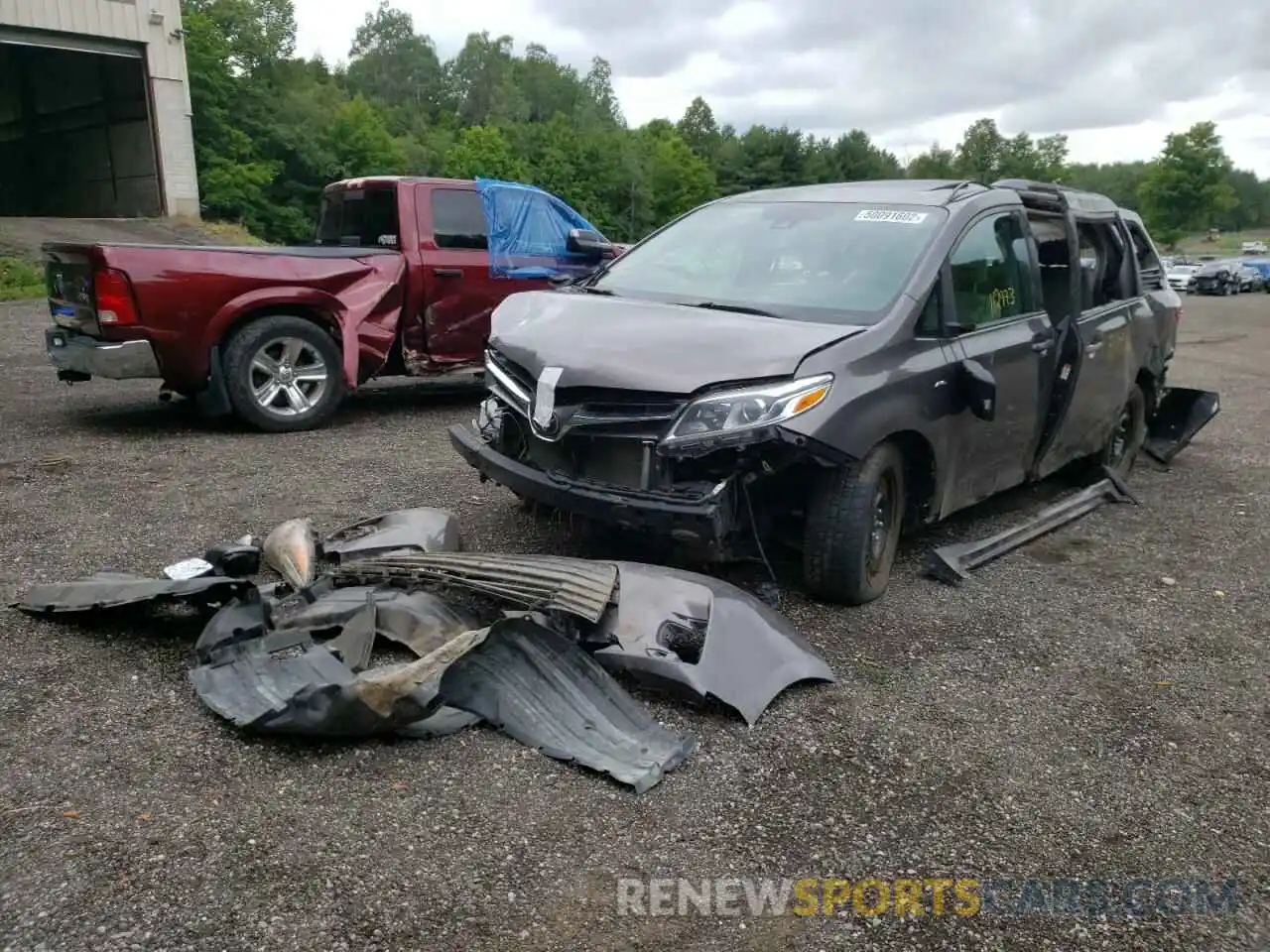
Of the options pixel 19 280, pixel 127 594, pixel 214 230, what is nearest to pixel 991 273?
pixel 127 594

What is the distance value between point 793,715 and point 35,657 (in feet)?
8.63

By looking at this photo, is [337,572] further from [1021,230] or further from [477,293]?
[477,293]

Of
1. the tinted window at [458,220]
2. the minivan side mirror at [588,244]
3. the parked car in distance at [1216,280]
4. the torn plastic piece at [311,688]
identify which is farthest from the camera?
the parked car in distance at [1216,280]

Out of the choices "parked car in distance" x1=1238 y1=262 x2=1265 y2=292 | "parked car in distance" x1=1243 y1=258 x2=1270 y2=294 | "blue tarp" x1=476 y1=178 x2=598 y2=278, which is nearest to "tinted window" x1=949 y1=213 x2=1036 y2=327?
"blue tarp" x1=476 y1=178 x2=598 y2=278

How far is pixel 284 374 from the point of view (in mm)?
7504

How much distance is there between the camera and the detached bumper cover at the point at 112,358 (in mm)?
6672

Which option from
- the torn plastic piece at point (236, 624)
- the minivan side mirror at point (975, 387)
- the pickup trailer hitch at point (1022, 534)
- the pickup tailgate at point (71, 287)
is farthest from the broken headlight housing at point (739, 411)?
the pickup tailgate at point (71, 287)

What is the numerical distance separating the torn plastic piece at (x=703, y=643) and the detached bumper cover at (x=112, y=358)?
4.31 m

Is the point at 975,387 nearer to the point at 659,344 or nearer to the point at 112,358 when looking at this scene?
the point at 659,344

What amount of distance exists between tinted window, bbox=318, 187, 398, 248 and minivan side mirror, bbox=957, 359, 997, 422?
16.5 ft

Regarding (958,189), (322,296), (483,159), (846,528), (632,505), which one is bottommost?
(846,528)

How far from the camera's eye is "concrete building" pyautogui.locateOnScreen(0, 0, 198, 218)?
21.7m

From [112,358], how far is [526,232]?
347cm

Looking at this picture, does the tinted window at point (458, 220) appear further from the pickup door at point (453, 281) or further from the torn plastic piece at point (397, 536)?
the torn plastic piece at point (397, 536)
